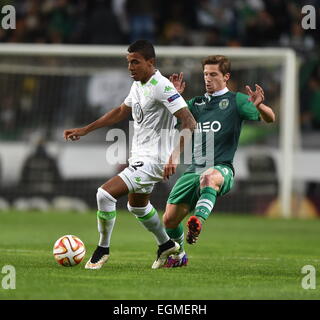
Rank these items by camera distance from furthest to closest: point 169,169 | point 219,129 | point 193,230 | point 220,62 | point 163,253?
point 219,129 → point 220,62 → point 163,253 → point 169,169 → point 193,230

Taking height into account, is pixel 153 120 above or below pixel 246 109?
below

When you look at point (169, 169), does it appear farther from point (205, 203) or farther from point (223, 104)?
point (223, 104)

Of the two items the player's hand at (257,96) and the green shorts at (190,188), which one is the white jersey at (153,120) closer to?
the green shorts at (190,188)

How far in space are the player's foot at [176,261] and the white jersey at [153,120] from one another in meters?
1.03

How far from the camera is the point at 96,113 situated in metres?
20.0

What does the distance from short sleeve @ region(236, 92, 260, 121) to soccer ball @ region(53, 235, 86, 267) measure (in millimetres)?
2102

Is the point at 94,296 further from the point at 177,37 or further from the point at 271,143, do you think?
the point at 177,37

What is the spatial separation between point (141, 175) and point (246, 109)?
1348 mm

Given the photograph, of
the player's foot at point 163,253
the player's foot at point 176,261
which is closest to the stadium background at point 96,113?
the player's foot at point 176,261

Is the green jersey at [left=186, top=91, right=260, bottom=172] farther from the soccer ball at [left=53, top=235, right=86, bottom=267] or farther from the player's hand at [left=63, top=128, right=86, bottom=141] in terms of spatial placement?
the soccer ball at [left=53, top=235, right=86, bottom=267]

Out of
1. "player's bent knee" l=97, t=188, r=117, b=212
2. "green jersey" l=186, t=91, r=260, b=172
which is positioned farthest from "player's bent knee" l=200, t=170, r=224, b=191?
"player's bent knee" l=97, t=188, r=117, b=212

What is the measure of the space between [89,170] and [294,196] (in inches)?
166

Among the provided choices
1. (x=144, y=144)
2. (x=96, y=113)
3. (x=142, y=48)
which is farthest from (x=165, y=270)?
(x=96, y=113)

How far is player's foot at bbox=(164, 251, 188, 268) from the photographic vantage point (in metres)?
9.41
